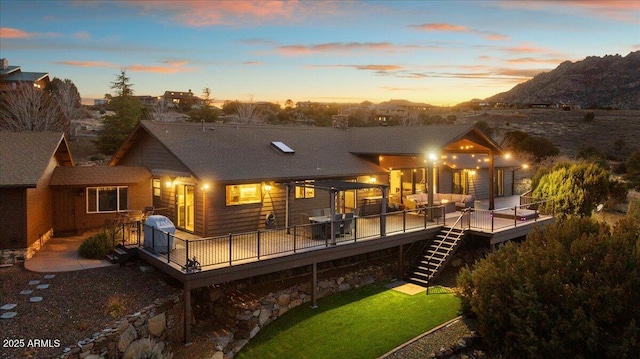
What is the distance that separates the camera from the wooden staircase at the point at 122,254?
14250 millimetres

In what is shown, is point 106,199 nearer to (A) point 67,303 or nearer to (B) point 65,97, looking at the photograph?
(A) point 67,303

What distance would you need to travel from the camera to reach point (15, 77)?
182 ft

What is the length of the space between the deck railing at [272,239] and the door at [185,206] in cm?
148

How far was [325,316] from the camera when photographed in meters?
13.9

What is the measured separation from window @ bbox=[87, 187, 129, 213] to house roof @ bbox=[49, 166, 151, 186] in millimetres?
570

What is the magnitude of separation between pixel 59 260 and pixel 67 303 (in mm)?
3924

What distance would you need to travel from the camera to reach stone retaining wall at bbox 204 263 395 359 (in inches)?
495

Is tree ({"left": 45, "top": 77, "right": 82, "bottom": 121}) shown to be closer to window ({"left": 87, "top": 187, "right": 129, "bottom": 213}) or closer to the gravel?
window ({"left": 87, "top": 187, "right": 129, "bottom": 213})

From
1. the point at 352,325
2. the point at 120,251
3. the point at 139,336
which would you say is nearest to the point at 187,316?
the point at 139,336

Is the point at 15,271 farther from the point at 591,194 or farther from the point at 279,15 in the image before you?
the point at 591,194

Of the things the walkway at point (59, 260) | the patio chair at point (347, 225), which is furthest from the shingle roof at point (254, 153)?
the walkway at point (59, 260)

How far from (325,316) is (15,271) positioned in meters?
9.55

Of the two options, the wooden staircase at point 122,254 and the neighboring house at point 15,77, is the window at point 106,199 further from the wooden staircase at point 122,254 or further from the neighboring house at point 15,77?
the neighboring house at point 15,77

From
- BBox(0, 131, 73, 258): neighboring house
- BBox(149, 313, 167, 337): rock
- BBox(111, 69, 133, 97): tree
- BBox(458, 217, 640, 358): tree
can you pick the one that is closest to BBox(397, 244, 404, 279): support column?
BBox(458, 217, 640, 358): tree
